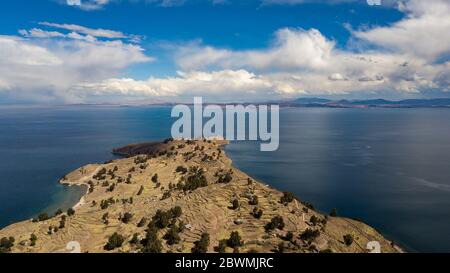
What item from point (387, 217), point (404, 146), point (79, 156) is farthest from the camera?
point (404, 146)

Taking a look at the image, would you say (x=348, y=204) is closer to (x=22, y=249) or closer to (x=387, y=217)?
(x=387, y=217)

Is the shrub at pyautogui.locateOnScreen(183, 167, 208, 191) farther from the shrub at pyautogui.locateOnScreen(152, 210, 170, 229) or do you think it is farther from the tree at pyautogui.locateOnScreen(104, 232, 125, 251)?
the tree at pyautogui.locateOnScreen(104, 232, 125, 251)

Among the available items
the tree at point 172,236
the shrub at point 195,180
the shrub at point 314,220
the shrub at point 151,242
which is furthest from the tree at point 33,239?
the shrub at point 314,220

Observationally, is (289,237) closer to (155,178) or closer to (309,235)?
(309,235)

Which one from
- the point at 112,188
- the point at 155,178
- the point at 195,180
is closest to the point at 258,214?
the point at 195,180

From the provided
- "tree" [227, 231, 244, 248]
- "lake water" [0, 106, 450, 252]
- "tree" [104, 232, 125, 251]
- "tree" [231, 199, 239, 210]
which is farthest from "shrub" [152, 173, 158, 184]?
"tree" [227, 231, 244, 248]

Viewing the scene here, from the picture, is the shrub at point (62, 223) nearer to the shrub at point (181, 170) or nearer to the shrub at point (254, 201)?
the shrub at point (254, 201)

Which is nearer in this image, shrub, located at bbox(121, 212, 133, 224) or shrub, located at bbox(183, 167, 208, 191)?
shrub, located at bbox(121, 212, 133, 224)
